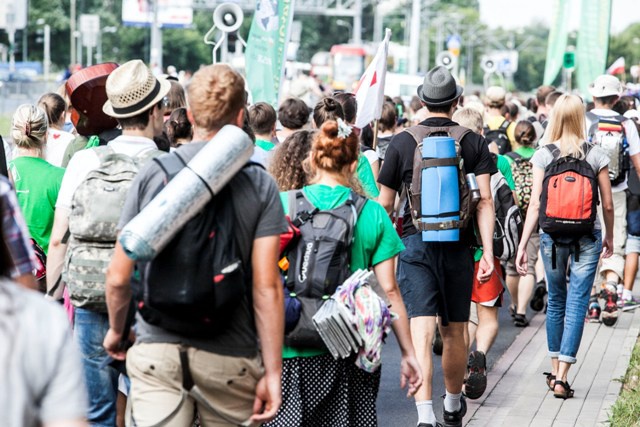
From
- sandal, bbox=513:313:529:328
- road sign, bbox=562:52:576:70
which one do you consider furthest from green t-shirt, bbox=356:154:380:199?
road sign, bbox=562:52:576:70

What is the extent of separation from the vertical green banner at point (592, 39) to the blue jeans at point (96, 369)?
1671cm

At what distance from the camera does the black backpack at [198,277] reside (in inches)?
140

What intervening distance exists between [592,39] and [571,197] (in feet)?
45.7

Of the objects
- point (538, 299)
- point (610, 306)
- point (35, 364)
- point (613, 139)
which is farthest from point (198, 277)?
point (538, 299)

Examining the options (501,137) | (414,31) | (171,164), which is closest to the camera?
(171,164)

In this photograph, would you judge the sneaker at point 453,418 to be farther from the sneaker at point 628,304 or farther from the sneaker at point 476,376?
the sneaker at point 628,304

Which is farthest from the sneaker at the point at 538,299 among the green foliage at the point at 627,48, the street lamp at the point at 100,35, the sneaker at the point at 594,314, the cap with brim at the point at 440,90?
the green foliage at the point at 627,48

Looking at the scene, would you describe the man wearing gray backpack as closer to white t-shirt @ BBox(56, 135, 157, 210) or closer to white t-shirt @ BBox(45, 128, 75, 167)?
white t-shirt @ BBox(56, 135, 157, 210)

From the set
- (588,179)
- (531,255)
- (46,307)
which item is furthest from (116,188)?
(531,255)

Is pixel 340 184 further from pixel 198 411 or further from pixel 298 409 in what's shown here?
pixel 198 411

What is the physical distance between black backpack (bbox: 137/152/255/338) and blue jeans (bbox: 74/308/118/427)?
1.14m

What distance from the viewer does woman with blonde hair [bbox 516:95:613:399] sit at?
734 cm

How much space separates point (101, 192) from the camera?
178 inches

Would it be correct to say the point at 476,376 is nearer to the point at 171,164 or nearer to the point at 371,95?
the point at 371,95
